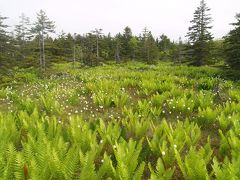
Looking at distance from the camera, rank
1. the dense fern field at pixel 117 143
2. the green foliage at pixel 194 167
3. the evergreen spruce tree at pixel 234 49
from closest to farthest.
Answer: the dense fern field at pixel 117 143
the green foliage at pixel 194 167
the evergreen spruce tree at pixel 234 49

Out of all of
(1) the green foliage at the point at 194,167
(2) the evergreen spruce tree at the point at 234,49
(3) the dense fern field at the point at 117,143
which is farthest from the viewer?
(2) the evergreen spruce tree at the point at 234,49

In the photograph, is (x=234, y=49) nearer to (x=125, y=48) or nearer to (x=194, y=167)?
(x=194, y=167)

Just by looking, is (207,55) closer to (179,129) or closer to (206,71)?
(206,71)

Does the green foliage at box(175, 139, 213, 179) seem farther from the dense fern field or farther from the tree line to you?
the tree line

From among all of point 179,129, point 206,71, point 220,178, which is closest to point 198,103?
point 179,129

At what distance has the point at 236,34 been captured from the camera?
55.4 ft

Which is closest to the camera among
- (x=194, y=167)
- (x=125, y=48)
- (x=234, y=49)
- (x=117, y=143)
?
(x=194, y=167)

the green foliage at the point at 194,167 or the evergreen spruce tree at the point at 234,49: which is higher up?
the evergreen spruce tree at the point at 234,49

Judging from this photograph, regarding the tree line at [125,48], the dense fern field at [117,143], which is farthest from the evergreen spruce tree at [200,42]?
the dense fern field at [117,143]

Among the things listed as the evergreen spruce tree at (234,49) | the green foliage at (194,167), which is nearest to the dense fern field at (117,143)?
the green foliage at (194,167)

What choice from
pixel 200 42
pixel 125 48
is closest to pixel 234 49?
pixel 200 42

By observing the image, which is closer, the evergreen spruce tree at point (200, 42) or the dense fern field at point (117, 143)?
the dense fern field at point (117, 143)

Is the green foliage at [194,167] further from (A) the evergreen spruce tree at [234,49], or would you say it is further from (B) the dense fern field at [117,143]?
(A) the evergreen spruce tree at [234,49]

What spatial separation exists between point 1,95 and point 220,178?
29.1ft
